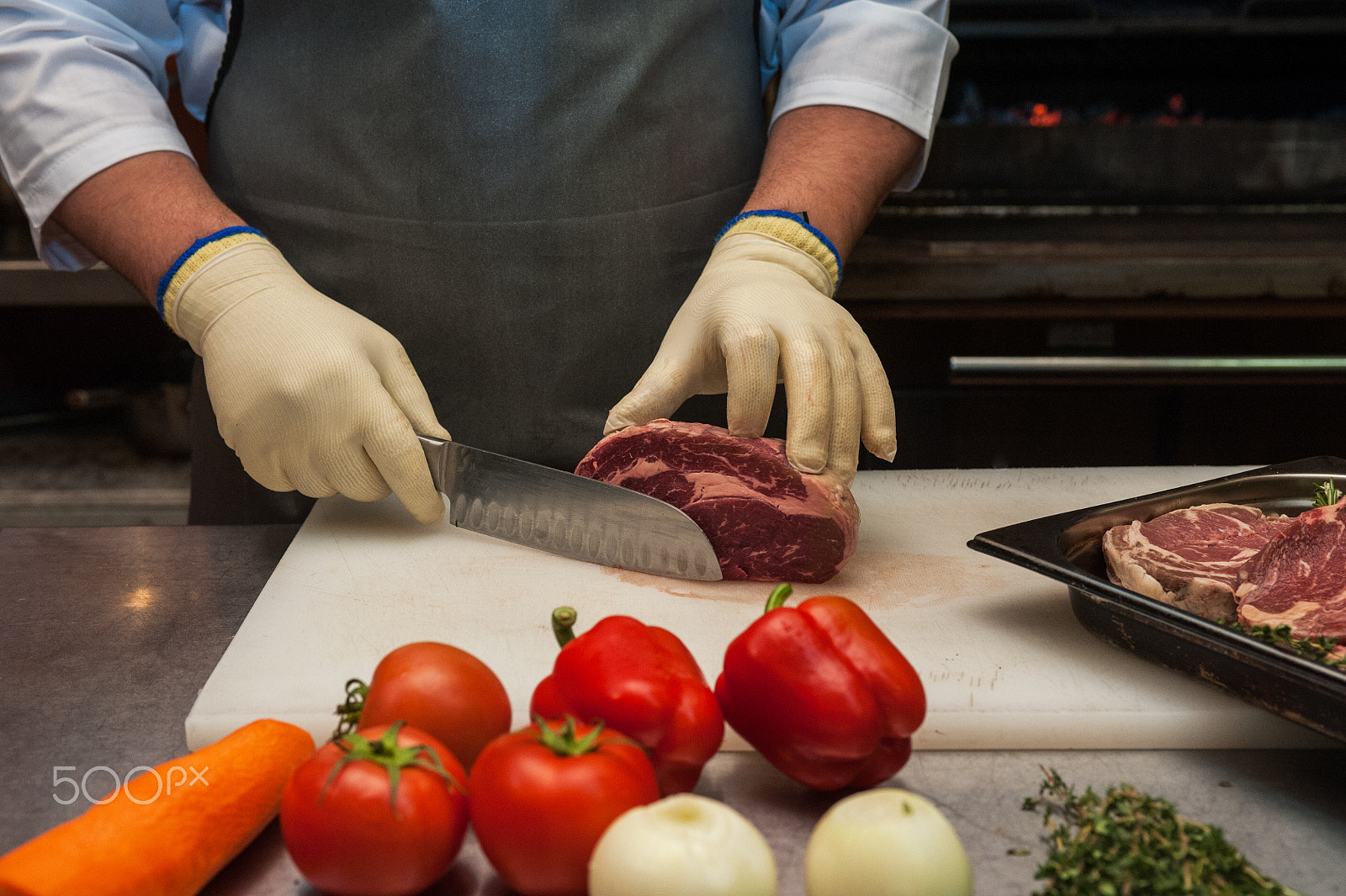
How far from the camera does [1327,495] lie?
5.30 feet

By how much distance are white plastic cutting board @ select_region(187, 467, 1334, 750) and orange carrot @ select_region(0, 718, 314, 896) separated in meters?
0.23

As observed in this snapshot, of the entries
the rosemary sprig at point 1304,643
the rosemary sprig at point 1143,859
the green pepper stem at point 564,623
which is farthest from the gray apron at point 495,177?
the rosemary sprig at point 1143,859

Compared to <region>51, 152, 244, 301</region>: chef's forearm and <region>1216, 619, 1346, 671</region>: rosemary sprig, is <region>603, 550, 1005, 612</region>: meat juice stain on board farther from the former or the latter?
<region>51, 152, 244, 301</region>: chef's forearm

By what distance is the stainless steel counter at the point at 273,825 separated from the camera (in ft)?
3.31

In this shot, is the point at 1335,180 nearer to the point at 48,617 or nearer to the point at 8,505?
the point at 48,617

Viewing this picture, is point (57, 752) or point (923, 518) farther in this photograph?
point (923, 518)

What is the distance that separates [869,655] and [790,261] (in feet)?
3.28

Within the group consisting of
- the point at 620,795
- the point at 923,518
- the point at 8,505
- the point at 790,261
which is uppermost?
the point at 790,261

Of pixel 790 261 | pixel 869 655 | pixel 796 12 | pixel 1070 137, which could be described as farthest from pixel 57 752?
pixel 1070 137

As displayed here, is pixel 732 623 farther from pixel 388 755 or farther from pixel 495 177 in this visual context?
pixel 495 177

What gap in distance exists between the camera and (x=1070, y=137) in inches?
149

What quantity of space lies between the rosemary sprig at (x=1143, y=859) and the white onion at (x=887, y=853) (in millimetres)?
105

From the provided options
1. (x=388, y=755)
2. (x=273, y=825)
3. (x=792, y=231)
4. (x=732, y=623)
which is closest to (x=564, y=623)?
(x=388, y=755)

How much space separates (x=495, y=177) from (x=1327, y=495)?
1.57m
